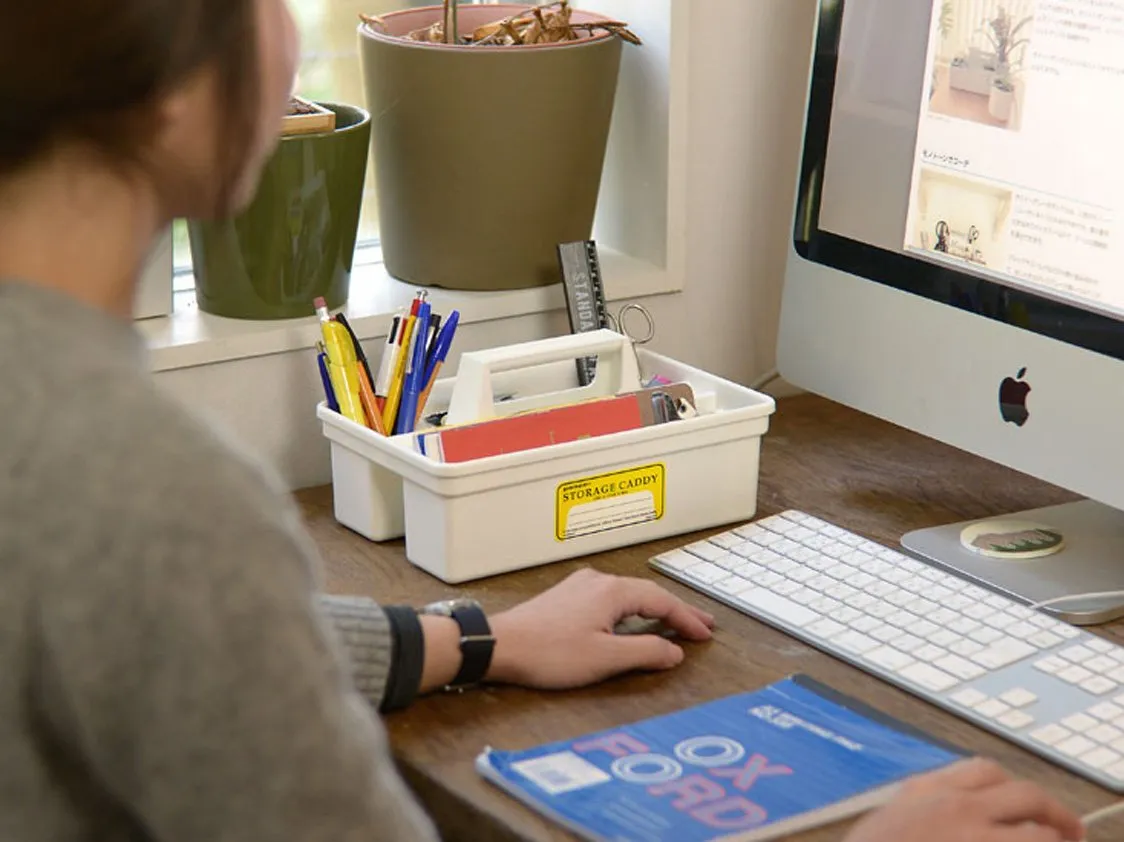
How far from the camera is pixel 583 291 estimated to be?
1.49m

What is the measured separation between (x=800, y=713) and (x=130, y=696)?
0.51m

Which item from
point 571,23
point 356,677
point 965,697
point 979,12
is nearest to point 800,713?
point 965,697

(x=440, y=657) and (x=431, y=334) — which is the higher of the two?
(x=431, y=334)

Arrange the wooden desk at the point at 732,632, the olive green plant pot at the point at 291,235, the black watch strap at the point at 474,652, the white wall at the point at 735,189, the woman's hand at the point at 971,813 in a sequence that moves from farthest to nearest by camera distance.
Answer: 1. the white wall at the point at 735,189
2. the olive green plant pot at the point at 291,235
3. the black watch strap at the point at 474,652
4. the wooden desk at the point at 732,632
5. the woman's hand at the point at 971,813

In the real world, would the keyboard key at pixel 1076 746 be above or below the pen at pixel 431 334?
below

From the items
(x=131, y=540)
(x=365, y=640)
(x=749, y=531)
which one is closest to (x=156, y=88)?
(x=131, y=540)

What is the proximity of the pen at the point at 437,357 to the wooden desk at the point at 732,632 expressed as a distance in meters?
0.12

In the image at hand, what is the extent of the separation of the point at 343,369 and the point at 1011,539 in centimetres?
54

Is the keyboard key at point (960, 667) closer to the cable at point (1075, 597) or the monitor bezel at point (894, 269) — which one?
the cable at point (1075, 597)

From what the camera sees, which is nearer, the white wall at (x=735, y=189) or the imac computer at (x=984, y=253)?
the imac computer at (x=984, y=253)

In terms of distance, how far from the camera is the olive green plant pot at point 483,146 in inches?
56.6

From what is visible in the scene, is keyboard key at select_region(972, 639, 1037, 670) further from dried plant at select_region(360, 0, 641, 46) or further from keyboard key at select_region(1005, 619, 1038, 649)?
dried plant at select_region(360, 0, 641, 46)

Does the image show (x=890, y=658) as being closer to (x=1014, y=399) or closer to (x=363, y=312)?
(x=1014, y=399)

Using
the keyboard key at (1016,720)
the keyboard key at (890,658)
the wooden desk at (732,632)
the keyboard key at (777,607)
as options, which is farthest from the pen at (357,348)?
the keyboard key at (1016,720)
